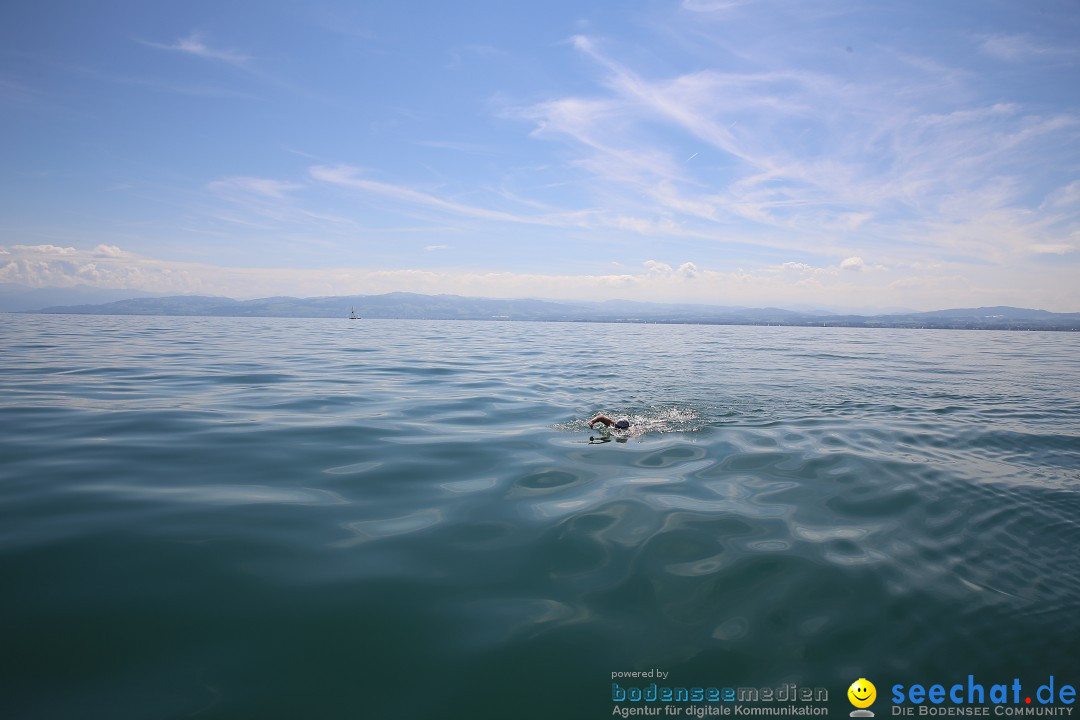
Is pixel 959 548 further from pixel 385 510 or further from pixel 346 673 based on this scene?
pixel 385 510

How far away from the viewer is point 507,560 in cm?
507

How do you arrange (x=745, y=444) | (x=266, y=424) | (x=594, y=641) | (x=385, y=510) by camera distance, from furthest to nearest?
(x=266, y=424), (x=745, y=444), (x=385, y=510), (x=594, y=641)

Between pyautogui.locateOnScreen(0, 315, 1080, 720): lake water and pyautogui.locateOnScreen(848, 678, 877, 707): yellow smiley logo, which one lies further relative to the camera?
pyautogui.locateOnScreen(0, 315, 1080, 720): lake water

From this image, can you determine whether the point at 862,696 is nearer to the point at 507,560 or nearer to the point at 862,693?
the point at 862,693

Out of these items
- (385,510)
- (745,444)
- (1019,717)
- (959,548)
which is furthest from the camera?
(745,444)

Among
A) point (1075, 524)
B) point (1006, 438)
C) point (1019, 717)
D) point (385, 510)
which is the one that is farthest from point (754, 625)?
point (1006, 438)

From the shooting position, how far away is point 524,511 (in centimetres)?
628

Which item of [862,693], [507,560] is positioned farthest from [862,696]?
[507,560]

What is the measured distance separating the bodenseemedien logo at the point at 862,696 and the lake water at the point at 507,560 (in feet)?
0.18

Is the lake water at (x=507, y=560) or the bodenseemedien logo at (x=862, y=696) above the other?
the lake water at (x=507, y=560)

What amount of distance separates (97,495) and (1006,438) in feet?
50.0

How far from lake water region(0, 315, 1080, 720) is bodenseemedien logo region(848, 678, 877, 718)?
55 mm

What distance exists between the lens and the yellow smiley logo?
336 cm

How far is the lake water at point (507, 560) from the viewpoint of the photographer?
138 inches
